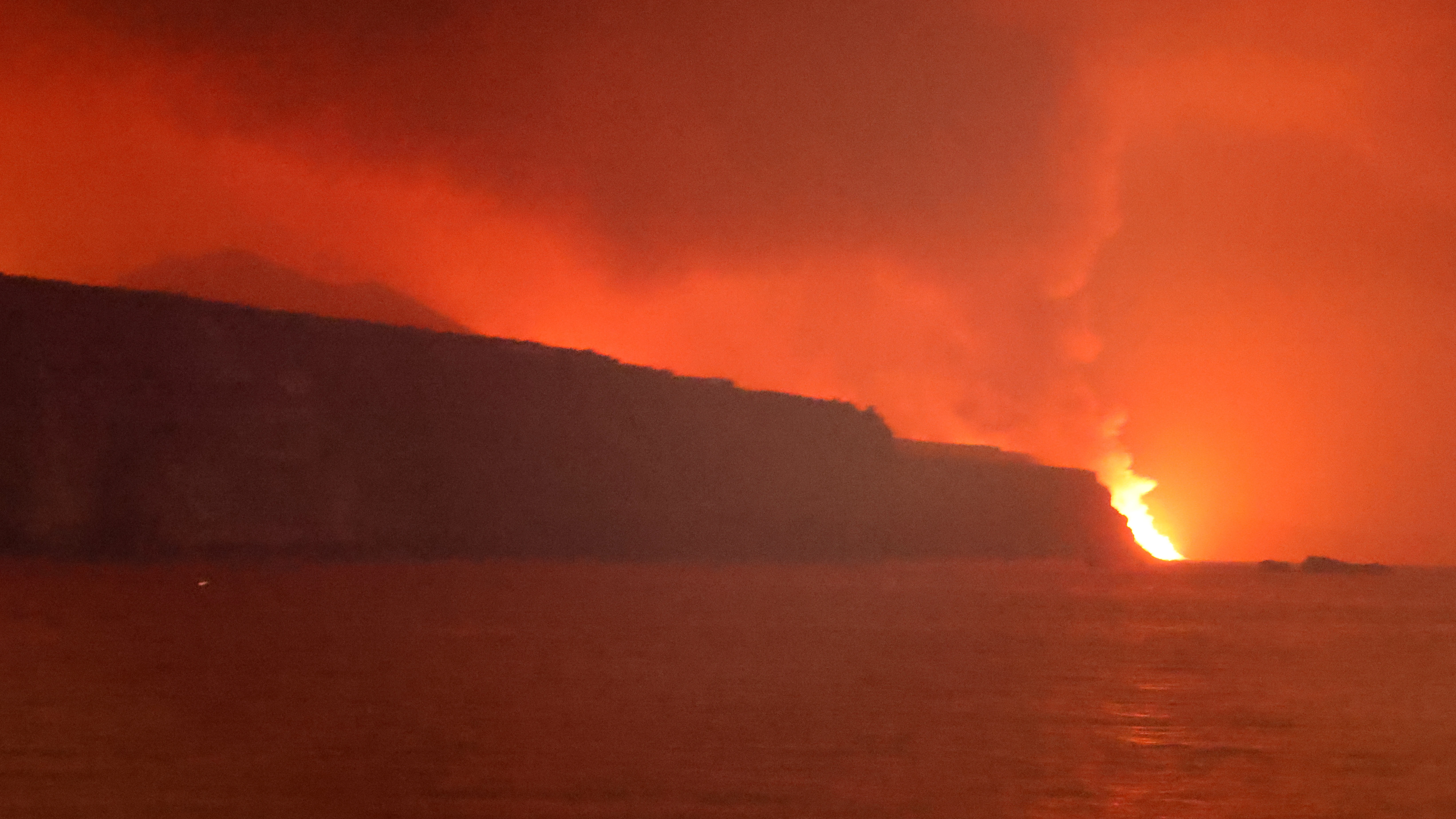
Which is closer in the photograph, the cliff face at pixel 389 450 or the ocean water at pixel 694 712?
the ocean water at pixel 694 712

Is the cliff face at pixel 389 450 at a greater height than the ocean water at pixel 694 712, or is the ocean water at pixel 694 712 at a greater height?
the cliff face at pixel 389 450

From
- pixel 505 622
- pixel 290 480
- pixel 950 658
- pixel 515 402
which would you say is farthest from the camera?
pixel 515 402

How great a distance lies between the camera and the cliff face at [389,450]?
3259cm

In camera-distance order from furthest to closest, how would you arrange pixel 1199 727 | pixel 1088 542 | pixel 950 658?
pixel 1088 542
pixel 950 658
pixel 1199 727

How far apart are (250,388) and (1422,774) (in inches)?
1290

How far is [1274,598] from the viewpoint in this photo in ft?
86.6

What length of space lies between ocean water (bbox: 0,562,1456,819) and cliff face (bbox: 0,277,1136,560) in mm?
14886

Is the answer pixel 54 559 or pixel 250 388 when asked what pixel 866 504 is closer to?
pixel 250 388

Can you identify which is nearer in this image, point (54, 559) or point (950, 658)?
point (950, 658)

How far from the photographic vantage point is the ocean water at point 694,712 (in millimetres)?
7445

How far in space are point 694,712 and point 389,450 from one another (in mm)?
31718

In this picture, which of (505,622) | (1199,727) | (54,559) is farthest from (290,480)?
(1199,727)

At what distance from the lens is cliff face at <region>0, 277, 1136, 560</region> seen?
3259cm

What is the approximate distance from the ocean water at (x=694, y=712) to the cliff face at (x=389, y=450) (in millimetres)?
14886
